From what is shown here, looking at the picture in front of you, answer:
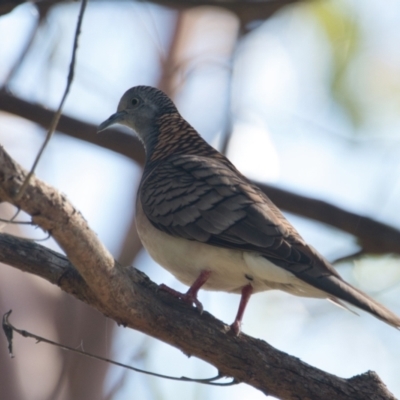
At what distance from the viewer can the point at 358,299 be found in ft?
10.6

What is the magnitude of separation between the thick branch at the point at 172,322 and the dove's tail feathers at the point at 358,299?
1.53ft

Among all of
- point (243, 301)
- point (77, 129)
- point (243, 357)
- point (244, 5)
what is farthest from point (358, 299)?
point (244, 5)

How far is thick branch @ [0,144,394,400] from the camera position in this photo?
3107 mm

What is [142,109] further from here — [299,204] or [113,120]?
[299,204]

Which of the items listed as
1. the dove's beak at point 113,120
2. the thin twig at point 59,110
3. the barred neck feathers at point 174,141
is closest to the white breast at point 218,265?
the barred neck feathers at point 174,141

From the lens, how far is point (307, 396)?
3.53m

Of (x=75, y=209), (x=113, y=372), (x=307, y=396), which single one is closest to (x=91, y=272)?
(x=75, y=209)

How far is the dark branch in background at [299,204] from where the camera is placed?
518 centimetres

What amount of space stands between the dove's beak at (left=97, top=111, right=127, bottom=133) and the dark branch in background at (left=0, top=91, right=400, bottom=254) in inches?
5.7

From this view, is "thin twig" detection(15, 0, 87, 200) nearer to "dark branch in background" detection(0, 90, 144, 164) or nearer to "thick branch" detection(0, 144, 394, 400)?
"thick branch" detection(0, 144, 394, 400)

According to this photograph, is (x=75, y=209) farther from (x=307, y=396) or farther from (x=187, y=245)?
(x=307, y=396)

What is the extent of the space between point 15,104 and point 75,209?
285 centimetres

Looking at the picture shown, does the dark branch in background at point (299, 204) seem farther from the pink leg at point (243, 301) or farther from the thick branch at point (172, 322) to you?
the thick branch at point (172, 322)

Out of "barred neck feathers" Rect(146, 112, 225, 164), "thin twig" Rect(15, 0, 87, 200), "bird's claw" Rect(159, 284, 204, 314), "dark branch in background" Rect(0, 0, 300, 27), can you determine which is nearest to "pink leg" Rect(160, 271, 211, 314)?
"bird's claw" Rect(159, 284, 204, 314)
